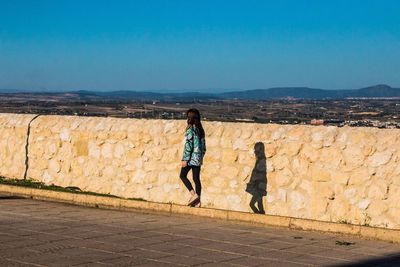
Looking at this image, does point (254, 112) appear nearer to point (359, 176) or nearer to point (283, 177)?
point (283, 177)

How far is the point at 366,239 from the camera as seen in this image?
8.71m

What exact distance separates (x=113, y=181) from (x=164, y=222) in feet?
A: 11.6

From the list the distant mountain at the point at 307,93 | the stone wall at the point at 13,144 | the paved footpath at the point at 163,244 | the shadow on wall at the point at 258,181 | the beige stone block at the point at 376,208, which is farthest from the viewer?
the distant mountain at the point at 307,93

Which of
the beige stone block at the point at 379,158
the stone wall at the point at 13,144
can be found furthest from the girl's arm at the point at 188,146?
the stone wall at the point at 13,144

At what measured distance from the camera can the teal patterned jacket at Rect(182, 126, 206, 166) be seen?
10.6 m

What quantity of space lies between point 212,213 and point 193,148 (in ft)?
3.50

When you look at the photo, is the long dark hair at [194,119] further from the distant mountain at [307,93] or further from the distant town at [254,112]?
the distant mountain at [307,93]

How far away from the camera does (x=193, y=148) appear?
10609mm

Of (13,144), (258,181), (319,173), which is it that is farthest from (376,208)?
(13,144)

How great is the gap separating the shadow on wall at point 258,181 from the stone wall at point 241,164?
0.02 m

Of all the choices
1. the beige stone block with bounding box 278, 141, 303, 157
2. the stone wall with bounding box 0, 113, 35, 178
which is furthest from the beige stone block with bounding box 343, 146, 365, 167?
the stone wall with bounding box 0, 113, 35, 178

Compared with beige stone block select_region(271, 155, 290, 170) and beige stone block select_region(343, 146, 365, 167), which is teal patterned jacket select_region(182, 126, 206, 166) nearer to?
beige stone block select_region(271, 155, 290, 170)

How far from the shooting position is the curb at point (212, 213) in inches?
346

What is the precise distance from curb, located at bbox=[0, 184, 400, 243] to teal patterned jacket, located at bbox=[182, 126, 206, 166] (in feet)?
2.33
